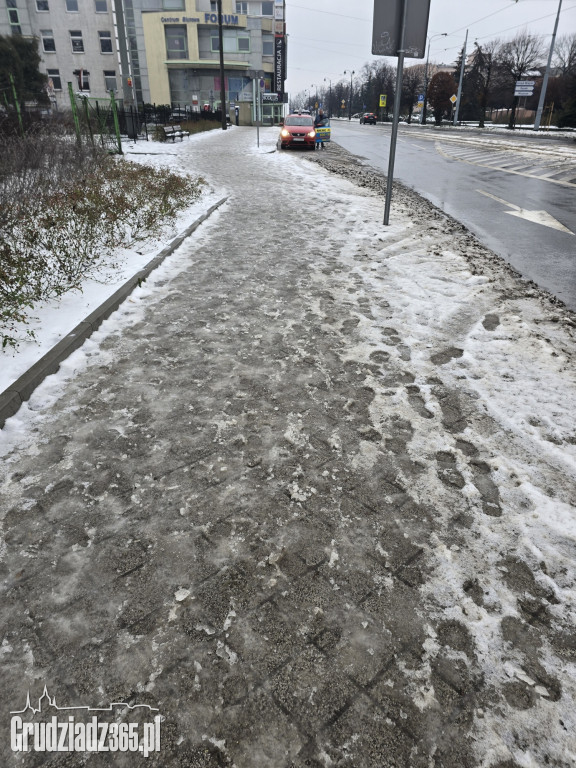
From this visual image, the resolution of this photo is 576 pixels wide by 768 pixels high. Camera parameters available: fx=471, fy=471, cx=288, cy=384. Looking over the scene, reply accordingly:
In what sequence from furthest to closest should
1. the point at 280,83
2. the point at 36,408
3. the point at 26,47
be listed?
the point at 280,83
the point at 26,47
the point at 36,408

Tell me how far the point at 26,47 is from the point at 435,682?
43747 mm

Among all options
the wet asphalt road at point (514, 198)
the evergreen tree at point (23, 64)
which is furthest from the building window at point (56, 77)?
the wet asphalt road at point (514, 198)

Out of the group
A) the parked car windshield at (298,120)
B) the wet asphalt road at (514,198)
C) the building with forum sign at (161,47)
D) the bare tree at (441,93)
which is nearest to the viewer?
the wet asphalt road at (514,198)

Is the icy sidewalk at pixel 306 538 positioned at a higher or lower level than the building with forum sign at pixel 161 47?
lower

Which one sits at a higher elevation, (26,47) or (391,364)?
(26,47)

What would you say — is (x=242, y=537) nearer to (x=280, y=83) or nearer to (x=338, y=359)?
(x=338, y=359)

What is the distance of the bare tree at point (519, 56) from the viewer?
6116 cm

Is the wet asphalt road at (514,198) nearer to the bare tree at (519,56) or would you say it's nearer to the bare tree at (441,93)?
the bare tree at (519,56)

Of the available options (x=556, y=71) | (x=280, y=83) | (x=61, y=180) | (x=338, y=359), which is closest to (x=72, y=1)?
(x=280, y=83)

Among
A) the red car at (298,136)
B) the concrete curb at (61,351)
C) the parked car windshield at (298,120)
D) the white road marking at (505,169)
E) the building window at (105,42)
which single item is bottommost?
the concrete curb at (61,351)

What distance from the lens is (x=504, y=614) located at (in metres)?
2.02

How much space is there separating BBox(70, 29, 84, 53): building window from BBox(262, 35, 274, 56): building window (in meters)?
22.4

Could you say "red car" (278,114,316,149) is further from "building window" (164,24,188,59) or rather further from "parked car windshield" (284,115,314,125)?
"building window" (164,24,188,59)

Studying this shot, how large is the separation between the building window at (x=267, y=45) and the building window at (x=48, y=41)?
2489 centimetres
